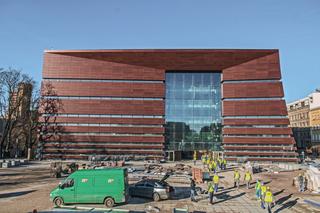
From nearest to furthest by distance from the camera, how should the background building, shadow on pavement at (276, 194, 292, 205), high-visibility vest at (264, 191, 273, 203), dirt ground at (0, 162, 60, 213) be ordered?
high-visibility vest at (264, 191, 273, 203) → dirt ground at (0, 162, 60, 213) → shadow on pavement at (276, 194, 292, 205) → the background building

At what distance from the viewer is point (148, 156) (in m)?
61.6

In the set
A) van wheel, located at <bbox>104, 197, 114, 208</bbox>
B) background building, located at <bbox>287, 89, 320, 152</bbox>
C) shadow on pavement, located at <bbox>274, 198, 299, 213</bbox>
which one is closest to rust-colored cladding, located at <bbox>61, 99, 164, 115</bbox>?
shadow on pavement, located at <bbox>274, 198, 299, 213</bbox>

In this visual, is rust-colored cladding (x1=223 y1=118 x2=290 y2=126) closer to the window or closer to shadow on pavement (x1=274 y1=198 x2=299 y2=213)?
shadow on pavement (x1=274 y1=198 x2=299 y2=213)

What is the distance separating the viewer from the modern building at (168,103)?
61.2 meters

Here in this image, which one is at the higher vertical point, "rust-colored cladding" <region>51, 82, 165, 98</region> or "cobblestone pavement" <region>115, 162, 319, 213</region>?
"rust-colored cladding" <region>51, 82, 165, 98</region>

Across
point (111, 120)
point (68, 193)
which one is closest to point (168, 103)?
point (111, 120)

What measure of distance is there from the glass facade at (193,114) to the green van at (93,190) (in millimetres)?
47731

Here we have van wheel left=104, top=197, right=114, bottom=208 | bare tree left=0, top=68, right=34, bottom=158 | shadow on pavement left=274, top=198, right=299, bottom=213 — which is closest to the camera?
van wheel left=104, top=197, right=114, bottom=208

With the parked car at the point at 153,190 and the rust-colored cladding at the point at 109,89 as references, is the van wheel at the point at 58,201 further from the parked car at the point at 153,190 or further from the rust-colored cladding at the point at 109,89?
the rust-colored cladding at the point at 109,89

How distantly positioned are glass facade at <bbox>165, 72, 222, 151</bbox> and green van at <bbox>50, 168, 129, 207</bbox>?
47.7 meters

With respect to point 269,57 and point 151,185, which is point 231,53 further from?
point 151,185

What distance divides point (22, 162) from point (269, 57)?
60.2 metres

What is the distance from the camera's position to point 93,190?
1730cm

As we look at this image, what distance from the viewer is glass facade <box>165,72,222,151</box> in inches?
2552
